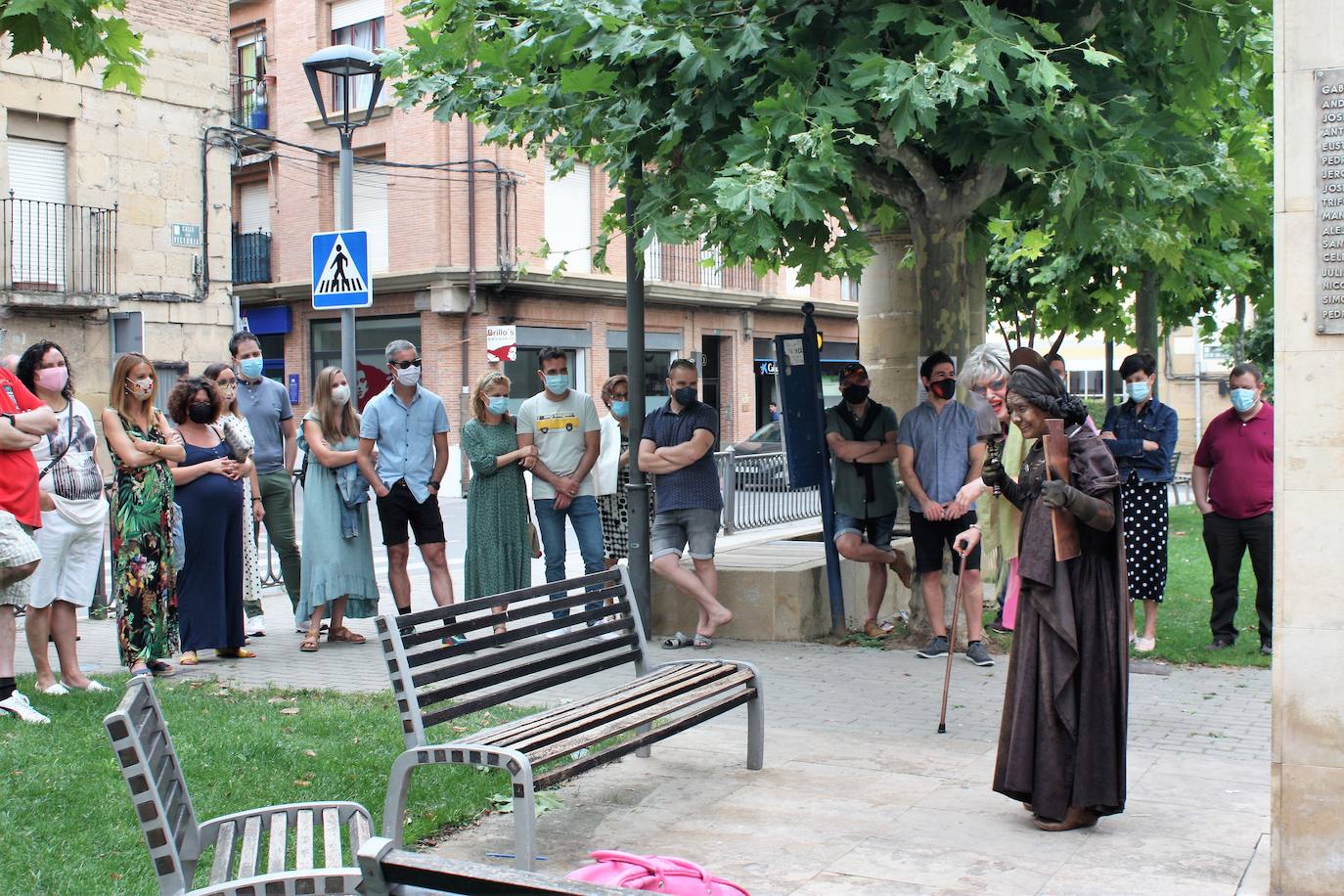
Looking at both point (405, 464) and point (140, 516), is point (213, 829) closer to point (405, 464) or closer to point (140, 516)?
point (140, 516)

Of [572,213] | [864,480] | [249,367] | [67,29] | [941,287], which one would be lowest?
[864,480]

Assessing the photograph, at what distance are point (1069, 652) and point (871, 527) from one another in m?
4.29

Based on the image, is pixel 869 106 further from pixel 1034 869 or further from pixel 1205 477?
pixel 1034 869

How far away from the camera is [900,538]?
10.8 metres

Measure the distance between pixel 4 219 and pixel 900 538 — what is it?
673 inches

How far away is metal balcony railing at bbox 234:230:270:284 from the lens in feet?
114

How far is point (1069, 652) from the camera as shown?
17.3 feet

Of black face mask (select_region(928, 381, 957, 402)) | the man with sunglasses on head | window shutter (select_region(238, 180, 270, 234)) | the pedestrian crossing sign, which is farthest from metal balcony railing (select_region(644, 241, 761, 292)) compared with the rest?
black face mask (select_region(928, 381, 957, 402))

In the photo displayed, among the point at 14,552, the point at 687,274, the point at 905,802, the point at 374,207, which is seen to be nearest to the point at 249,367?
the point at 14,552

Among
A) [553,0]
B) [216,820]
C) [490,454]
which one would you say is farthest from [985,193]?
[216,820]

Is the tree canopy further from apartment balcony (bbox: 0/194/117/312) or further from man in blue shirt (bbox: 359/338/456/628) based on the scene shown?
apartment balcony (bbox: 0/194/117/312)

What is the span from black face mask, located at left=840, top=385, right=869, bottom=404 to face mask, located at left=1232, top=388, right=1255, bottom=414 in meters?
2.37

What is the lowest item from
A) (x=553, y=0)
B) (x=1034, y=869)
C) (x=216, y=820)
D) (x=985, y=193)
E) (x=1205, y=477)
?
(x=1034, y=869)

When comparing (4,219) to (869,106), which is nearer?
(869,106)
